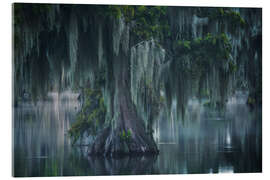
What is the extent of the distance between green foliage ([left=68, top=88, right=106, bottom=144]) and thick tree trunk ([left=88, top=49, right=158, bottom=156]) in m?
0.14

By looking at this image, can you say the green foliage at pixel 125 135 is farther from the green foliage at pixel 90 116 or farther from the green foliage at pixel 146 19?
the green foliage at pixel 146 19

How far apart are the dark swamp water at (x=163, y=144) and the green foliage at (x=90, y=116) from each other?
10 cm

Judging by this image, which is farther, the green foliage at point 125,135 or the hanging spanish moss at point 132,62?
the green foliage at point 125,135

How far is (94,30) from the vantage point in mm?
6828

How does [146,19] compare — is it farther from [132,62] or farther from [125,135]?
[125,135]

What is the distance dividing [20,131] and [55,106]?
1.83 ft

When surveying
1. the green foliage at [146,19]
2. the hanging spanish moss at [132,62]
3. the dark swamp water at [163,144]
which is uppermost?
the green foliage at [146,19]

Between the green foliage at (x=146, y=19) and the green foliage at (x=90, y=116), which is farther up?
the green foliage at (x=146, y=19)

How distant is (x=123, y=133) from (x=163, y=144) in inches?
22.4

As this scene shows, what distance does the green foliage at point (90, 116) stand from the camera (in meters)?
6.69

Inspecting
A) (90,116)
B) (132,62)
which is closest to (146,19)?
(132,62)

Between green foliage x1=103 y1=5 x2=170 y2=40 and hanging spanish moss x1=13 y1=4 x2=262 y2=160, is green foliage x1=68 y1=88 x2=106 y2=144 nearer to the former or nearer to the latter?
hanging spanish moss x1=13 y1=4 x2=262 y2=160

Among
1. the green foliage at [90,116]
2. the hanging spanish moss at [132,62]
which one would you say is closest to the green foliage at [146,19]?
the hanging spanish moss at [132,62]

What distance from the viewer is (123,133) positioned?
6930 mm
